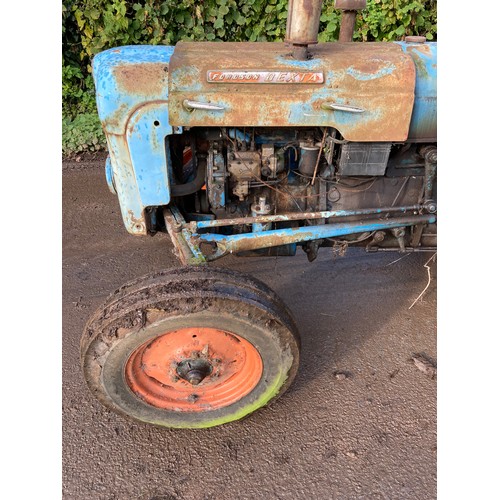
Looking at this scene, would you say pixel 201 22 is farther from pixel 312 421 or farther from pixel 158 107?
pixel 312 421

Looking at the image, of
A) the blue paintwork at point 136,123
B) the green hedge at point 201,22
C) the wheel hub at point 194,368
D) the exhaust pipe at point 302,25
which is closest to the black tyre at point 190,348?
the wheel hub at point 194,368

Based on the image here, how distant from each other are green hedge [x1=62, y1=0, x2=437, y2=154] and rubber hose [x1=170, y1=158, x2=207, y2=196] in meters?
3.40

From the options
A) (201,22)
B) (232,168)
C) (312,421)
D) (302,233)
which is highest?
(201,22)

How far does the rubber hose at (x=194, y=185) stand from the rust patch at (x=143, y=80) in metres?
0.49

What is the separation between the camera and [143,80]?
226cm

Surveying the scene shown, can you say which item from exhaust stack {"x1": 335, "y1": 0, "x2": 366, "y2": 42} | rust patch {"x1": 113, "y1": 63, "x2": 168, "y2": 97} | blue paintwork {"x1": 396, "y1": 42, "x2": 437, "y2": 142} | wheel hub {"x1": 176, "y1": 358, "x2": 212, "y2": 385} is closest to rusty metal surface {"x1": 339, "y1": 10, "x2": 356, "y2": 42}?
exhaust stack {"x1": 335, "y1": 0, "x2": 366, "y2": 42}

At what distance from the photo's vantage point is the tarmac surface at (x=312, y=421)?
→ 2.24 metres

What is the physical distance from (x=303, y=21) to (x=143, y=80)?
775mm

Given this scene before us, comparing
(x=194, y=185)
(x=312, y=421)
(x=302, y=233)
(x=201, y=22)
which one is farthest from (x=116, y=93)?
(x=201, y=22)

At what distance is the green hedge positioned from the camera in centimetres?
530

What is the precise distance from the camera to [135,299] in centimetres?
206

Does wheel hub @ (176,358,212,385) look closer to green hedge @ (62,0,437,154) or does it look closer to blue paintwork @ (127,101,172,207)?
blue paintwork @ (127,101,172,207)

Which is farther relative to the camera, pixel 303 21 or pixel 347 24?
pixel 347 24

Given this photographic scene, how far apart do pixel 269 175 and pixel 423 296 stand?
5.16ft
